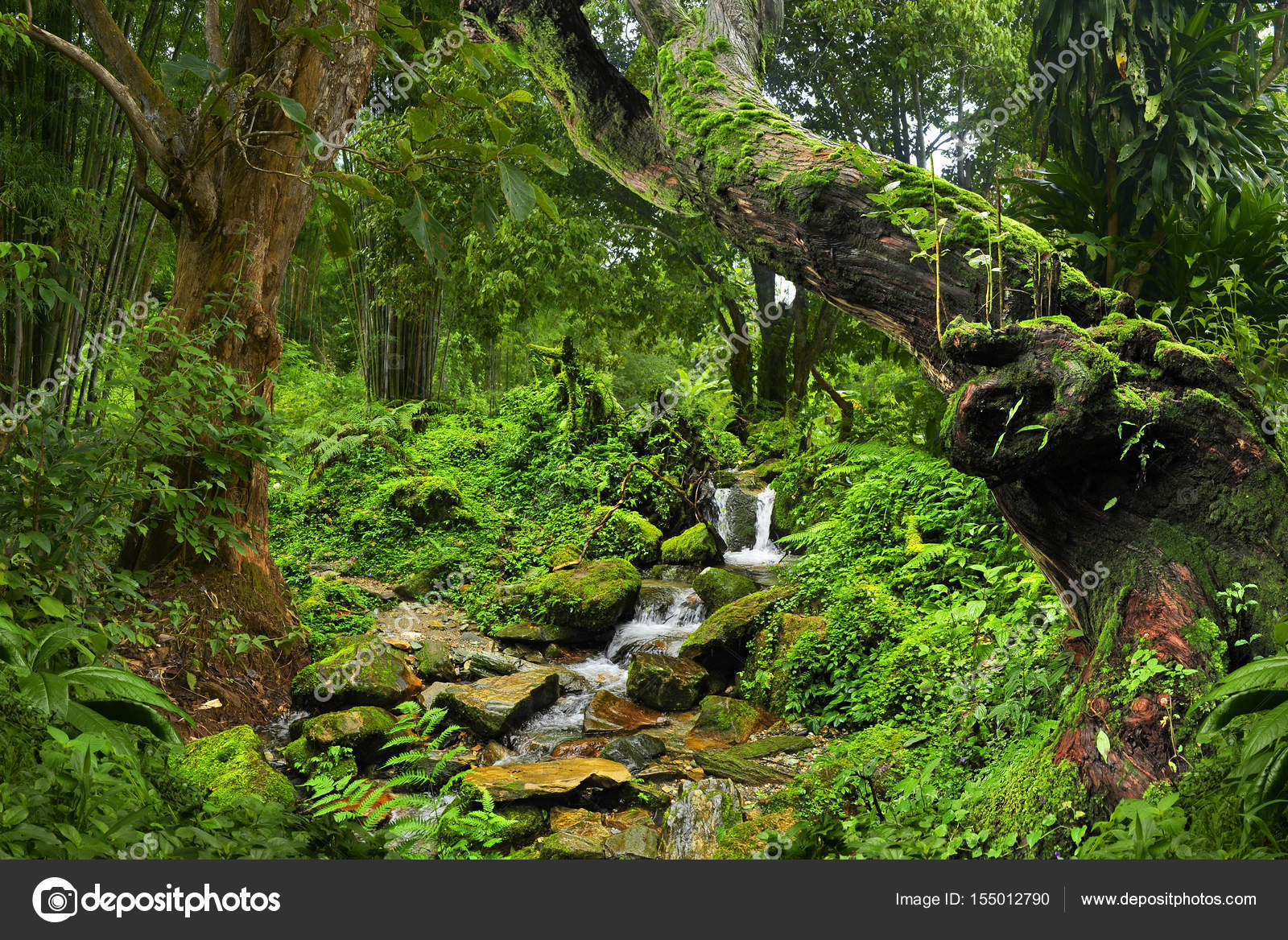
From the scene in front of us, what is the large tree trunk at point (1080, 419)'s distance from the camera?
2564 millimetres

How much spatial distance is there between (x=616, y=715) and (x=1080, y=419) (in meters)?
3.97

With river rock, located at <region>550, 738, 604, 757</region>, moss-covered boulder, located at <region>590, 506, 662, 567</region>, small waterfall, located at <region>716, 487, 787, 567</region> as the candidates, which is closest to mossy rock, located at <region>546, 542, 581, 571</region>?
moss-covered boulder, located at <region>590, 506, 662, 567</region>

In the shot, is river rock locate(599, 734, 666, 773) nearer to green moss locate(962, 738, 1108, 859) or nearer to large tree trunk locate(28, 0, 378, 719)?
large tree trunk locate(28, 0, 378, 719)

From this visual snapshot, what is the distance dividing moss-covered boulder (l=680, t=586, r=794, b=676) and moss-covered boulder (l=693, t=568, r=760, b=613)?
95 centimetres

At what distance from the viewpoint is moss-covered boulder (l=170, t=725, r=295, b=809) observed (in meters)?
3.73

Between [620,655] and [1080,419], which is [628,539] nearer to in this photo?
[620,655]

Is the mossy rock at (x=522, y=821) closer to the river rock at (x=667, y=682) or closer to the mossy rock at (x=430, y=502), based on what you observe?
the river rock at (x=667, y=682)

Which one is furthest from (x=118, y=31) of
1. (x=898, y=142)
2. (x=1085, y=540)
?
(x=898, y=142)

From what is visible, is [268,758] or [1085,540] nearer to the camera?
[1085,540]

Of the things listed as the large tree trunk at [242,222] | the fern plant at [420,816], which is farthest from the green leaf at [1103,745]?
the large tree trunk at [242,222]

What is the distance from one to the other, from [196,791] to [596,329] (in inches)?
444

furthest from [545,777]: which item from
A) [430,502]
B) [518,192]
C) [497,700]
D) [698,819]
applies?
[430,502]

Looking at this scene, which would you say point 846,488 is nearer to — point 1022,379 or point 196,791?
point 1022,379

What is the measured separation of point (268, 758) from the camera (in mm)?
4621
